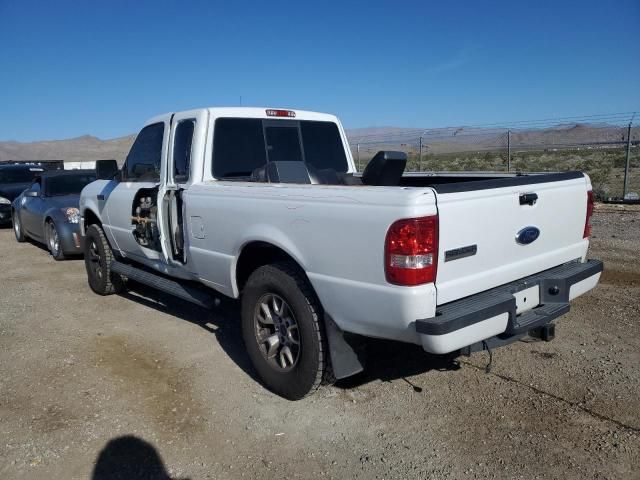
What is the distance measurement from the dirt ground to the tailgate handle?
4.53 ft

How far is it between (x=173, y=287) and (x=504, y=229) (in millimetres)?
3061

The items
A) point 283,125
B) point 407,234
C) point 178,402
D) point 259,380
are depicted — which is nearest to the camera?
point 407,234

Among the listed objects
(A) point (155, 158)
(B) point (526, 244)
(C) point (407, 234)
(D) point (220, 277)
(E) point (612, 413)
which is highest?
(A) point (155, 158)

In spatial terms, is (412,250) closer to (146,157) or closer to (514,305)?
(514,305)

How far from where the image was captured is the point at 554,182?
11.8 ft

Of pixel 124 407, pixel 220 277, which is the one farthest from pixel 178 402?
pixel 220 277

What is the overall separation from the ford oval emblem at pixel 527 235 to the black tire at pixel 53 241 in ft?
26.4

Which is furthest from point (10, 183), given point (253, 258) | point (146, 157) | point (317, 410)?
point (317, 410)

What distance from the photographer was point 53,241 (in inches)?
369

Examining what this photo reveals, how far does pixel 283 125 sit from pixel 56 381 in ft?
9.89

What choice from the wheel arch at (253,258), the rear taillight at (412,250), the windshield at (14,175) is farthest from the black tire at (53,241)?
the rear taillight at (412,250)

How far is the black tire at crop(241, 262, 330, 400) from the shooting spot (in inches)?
135

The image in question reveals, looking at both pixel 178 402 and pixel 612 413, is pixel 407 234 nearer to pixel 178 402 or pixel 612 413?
pixel 612 413

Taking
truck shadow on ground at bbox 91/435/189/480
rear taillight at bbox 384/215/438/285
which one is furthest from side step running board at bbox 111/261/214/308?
rear taillight at bbox 384/215/438/285
